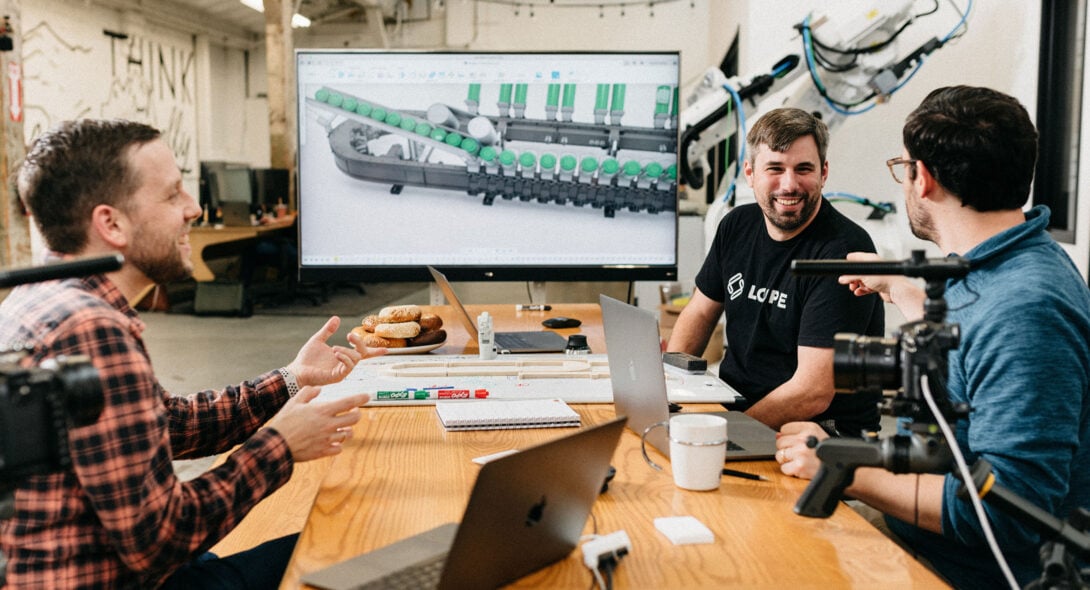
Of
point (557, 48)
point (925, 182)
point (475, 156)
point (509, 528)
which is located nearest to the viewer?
point (509, 528)

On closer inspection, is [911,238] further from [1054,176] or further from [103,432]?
[103,432]

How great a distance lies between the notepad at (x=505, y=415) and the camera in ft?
5.36

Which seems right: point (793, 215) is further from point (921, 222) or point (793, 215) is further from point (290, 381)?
point (290, 381)

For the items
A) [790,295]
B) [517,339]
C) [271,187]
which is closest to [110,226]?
[517,339]

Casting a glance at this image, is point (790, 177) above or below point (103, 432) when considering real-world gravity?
above

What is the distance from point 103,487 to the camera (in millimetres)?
1045

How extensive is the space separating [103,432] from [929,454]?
3.10 ft

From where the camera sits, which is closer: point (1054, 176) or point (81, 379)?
point (81, 379)

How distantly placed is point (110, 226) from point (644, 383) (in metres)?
0.85

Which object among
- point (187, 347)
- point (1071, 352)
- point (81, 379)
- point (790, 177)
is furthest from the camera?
point (187, 347)

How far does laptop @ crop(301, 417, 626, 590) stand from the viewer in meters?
0.89

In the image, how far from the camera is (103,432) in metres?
1.04

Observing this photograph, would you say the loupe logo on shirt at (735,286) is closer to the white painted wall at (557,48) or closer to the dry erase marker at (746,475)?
the dry erase marker at (746,475)

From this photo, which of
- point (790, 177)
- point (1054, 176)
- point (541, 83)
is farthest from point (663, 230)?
point (1054, 176)
